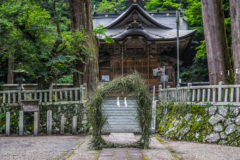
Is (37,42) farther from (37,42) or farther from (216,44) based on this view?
(216,44)

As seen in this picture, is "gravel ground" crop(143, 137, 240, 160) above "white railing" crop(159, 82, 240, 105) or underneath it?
underneath

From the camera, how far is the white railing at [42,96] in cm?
1051

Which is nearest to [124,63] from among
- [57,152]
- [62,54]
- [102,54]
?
[102,54]

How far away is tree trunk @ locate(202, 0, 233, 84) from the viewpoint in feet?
32.5

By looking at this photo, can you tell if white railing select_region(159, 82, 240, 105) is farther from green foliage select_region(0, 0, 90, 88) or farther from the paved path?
green foliage select_region(0, 0, 90, 88)

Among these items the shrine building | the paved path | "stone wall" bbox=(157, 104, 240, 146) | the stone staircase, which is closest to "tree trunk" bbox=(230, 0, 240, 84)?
"stone wall" bbox=(157, 104, 240, 146)

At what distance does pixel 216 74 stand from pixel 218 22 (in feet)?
6.97

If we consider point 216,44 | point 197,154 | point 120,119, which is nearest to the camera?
point 197,154

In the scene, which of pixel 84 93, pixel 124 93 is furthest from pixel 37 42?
pixel 124 93

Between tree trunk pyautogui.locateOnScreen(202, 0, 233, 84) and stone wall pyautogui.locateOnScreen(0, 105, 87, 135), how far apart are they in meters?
5.48

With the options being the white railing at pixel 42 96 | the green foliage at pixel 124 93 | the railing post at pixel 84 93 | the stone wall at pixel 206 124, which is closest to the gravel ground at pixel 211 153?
the stone wall at pixel 206 124

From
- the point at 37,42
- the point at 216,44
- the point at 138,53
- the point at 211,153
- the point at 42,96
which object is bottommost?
the point at 211,153

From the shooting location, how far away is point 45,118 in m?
10.5

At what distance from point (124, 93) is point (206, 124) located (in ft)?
11.2
